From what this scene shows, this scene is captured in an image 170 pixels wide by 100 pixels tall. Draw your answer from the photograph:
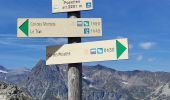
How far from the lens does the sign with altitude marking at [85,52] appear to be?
11328 millimetres

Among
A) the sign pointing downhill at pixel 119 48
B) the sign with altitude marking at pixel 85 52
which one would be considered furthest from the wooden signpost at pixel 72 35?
the sign pointing downhill at pixel 119 48

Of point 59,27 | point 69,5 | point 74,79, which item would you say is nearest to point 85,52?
point 74,79

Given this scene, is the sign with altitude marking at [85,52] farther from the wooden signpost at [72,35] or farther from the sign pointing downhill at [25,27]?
the sign pointing downhill at [25,27]

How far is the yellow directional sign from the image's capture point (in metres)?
11.8

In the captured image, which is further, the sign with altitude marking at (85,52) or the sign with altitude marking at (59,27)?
the sign with altitude marking at (59,27)

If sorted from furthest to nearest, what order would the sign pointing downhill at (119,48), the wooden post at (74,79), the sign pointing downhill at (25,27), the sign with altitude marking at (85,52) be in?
the sign pointing downhill at (25,27), the wooden post at (74,79), the sign with altitude marking at (85,52), the sign pointing downhill at (119,48)

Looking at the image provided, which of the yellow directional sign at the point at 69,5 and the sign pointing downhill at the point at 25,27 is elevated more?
the yellow directional sign at the point at 69,5

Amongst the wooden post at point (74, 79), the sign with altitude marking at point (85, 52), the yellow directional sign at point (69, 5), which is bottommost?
the wooden post at point (74, 79)

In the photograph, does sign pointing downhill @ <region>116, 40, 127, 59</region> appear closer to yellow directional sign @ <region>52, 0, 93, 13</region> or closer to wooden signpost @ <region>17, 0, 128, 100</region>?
wooden signpost @ <region>17, 0, 128, 100</region>

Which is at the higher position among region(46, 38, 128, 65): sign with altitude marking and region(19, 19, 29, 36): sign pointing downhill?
region(19, 19, 29, 36): sign pointing downhill

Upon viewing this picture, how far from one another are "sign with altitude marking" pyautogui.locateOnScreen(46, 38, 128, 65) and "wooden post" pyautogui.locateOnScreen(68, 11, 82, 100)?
0.17m

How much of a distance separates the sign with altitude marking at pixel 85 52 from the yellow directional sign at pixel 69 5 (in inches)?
38.7

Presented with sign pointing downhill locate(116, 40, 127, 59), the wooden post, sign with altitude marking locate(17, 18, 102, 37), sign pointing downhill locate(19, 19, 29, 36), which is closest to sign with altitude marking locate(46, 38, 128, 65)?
sign pointing downhill locate(116, 40, 127, 59)

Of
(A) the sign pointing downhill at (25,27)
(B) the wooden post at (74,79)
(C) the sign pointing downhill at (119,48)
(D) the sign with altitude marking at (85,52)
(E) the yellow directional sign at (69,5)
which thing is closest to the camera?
(C) the sign pointing downhill at (119,48)
